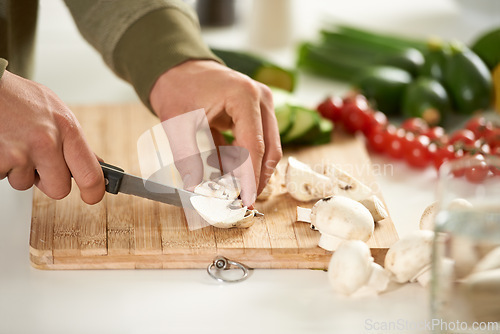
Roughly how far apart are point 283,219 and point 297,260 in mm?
117

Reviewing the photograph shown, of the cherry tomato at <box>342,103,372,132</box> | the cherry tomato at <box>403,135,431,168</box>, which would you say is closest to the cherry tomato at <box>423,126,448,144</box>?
the cherry tomato at <box>403,135,431,168</box>

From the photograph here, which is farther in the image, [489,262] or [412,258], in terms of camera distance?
[412,258]

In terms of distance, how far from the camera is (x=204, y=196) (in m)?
1.20

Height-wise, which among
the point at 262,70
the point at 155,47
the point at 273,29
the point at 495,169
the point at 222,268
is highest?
the point at 495,169

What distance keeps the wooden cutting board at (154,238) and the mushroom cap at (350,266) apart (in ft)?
0.35

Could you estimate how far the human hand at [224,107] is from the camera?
48.5 inches

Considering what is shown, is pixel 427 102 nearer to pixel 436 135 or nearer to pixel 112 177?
A: pixel 436 135

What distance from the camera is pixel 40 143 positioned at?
1054mm

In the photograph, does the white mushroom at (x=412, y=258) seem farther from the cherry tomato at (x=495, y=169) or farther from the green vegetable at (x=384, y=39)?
the green vegetable at (x=384, y=39)

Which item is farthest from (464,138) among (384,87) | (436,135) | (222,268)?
(222,268)

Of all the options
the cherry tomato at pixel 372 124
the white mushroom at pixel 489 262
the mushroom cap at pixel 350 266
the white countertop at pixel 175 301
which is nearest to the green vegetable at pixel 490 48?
the cherry tomato at pixel 372 124

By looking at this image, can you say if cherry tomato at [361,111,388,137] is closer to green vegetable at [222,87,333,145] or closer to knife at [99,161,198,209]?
green vegetable at [222,87,333,145]

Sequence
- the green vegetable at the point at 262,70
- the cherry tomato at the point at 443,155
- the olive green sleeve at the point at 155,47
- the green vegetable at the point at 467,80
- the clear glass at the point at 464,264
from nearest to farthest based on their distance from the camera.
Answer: the clear glass at the point at 464,264 → the olive green sleeve at the point at 155,47 → the cherry tomato at the point at 443,155 → the green vegetable at the point at 467,80 → the green vegetable at the point at 262,70

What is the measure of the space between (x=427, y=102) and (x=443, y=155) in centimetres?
24
